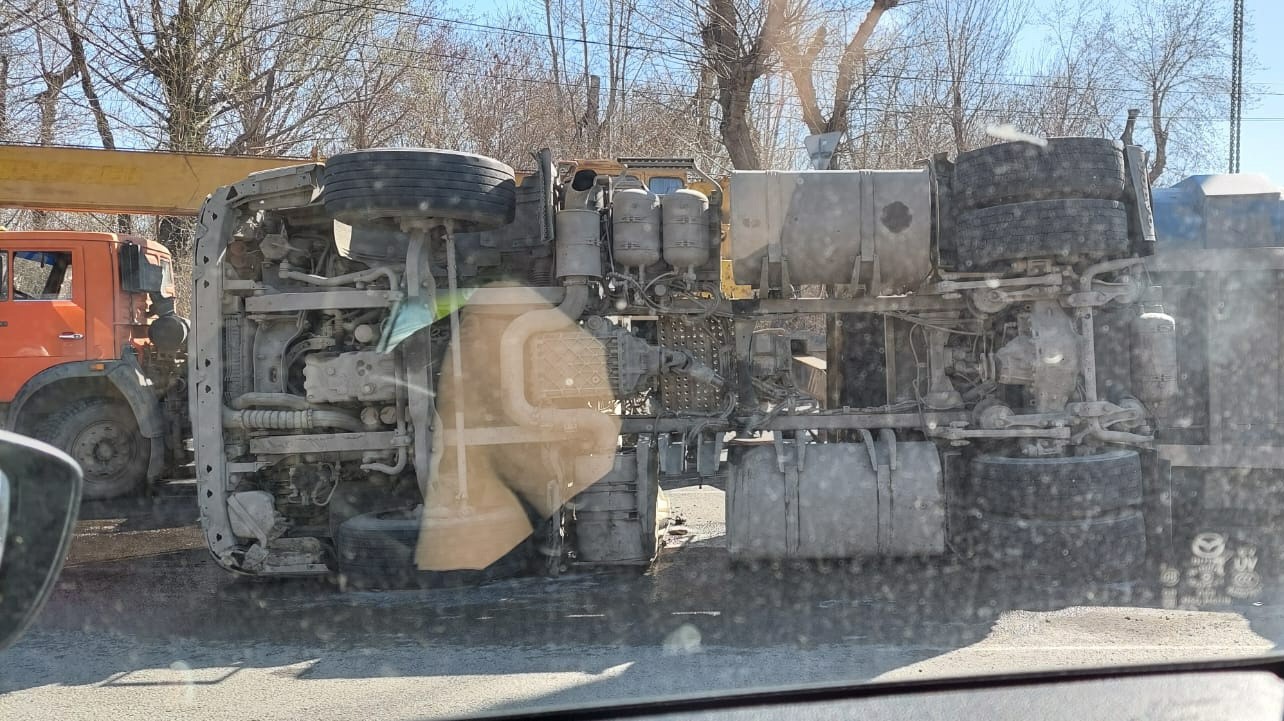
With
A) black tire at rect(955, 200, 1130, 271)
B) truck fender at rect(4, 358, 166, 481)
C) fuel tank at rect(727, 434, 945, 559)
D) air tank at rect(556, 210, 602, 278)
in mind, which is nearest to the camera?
black tire at rect(955, 200, 1130, 271)

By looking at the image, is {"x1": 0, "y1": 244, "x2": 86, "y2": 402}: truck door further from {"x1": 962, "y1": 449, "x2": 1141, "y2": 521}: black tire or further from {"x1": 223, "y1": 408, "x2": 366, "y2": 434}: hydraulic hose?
{"x1": 962, "y1": 449, "x2": 1141, "y2": 521}: black tire

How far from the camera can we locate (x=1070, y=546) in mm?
5883

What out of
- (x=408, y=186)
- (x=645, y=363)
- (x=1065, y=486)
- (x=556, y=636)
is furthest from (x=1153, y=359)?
(x=408, y=186)

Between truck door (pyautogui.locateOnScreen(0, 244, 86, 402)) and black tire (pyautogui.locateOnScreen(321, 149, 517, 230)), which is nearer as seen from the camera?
black tire (pyautogui.locateOnScreen(321, 149, 517, 230))

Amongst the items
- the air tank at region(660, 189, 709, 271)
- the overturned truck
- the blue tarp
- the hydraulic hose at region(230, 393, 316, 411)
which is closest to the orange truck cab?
the hydraulic hose at region(230, 393, 316, 411)

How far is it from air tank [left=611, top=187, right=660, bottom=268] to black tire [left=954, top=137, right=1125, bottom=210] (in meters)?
2.03

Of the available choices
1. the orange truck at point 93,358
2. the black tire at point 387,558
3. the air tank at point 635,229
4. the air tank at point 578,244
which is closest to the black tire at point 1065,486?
the air tank at point 635,229

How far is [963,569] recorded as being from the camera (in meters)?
6.35

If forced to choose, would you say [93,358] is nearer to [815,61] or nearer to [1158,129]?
[815,61]

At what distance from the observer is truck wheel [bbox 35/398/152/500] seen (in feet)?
31.9

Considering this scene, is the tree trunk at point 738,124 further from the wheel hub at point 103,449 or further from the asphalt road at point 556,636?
the asphalt road at point 556,636

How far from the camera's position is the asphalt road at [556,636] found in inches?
168

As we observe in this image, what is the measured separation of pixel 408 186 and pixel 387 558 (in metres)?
2.19

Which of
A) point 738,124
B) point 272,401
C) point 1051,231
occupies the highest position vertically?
point 738,124
